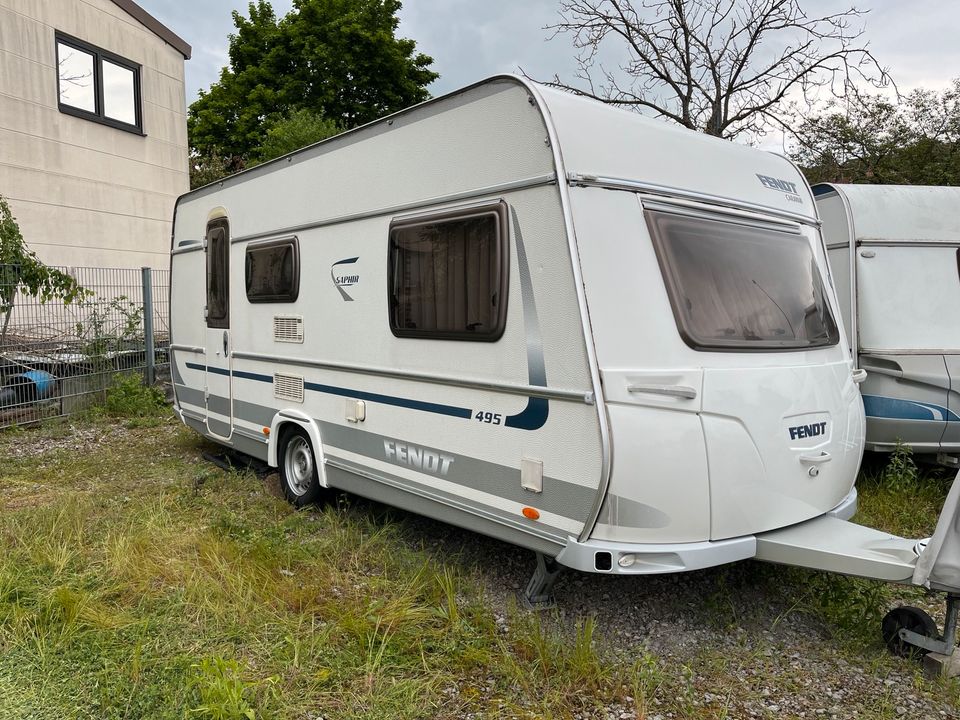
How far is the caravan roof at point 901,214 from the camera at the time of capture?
6184mm

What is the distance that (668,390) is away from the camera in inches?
132

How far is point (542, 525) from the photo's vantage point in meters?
3.65

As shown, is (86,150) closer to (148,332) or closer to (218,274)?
(148,332)

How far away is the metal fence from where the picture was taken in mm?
8766

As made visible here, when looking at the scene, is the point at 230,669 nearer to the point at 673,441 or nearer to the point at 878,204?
the point at 673,441

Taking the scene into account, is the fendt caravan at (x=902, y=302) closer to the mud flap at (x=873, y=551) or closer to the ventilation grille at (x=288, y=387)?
the mud flap at (x=873, y=551)

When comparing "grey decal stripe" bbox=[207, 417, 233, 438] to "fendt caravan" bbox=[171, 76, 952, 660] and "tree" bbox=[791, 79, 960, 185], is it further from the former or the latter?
"tree" bbox=[791, 79, 960, 185]

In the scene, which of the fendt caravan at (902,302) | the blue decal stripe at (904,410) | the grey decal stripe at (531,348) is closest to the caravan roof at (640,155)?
the grey decal stripe at (531,348)

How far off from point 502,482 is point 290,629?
1.26 m

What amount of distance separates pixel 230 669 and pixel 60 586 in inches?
54.0

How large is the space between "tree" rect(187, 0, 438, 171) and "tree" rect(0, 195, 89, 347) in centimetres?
1641

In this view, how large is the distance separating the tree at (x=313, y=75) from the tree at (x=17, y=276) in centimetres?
1641

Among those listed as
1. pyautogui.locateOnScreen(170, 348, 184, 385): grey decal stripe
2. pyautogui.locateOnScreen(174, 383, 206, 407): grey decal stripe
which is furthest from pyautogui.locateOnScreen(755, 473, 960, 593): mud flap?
pyautogui.locateOnScreen(170, 348, 184, 385): grey decal stripe

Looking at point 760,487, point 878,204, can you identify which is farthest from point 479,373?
point 878,204
